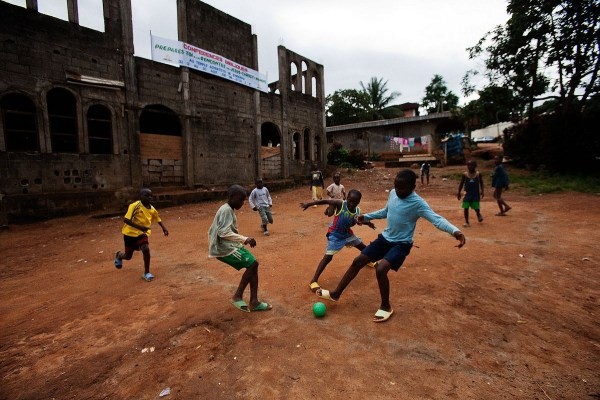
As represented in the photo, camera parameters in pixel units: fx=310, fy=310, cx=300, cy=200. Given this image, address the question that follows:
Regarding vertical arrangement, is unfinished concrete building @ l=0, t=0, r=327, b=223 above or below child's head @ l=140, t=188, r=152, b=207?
above

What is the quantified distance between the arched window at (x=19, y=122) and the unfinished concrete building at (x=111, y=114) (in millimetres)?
29

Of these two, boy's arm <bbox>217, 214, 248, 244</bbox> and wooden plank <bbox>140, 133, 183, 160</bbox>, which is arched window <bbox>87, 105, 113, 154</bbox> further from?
boy's arm <bbox>217, 214, 248, 244</bbox>

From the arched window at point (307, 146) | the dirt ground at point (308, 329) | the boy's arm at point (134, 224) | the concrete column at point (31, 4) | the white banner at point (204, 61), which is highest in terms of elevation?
the concrete column at point (31, 4)

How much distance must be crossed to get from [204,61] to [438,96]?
110ft

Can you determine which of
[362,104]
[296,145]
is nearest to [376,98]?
[362,104]

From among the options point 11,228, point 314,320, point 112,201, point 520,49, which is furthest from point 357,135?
point 314,320

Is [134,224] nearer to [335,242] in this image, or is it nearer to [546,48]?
[335,242]

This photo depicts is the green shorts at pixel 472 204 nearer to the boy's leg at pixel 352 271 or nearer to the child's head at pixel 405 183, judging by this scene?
the child's head at pixel 405 183

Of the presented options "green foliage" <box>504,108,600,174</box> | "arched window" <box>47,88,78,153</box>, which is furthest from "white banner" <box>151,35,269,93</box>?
"green foliage" <box>504,108,600,174</box>

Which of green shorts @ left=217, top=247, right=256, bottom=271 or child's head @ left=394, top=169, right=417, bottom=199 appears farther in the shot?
green shorts @ left=217, top=247, right=256, bottom=271

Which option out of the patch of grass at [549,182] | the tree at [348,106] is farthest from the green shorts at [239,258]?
the tree at [348,106]

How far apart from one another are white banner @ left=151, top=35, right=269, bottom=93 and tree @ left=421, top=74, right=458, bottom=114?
28.9m

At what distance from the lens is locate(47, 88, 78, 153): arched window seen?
11266 mm

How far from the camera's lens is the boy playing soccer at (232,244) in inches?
146
